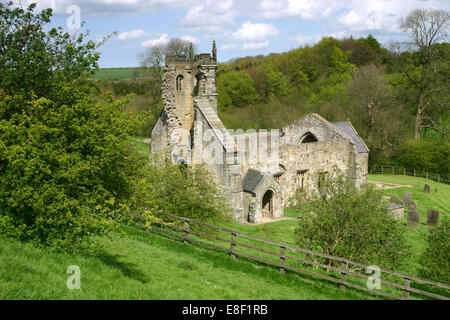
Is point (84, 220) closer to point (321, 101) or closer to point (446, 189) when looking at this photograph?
point (446, 189)

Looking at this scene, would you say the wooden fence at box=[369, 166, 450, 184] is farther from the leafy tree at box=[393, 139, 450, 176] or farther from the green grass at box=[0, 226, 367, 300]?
the green grass at box=[0, 226, 367, 300]

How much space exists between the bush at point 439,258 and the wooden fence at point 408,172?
1140 inches

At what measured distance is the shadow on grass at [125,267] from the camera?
31.3ft

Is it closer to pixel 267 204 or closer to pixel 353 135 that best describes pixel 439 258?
pixel 267 204

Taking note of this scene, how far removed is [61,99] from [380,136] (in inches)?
1639

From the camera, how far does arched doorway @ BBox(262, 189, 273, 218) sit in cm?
2400

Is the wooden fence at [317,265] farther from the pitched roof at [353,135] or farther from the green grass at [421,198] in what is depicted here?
the pitched roof at [353,135]

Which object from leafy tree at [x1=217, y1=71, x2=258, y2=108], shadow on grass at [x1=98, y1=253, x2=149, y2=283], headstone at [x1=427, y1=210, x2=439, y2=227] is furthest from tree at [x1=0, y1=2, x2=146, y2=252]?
leafy tree at [x1=217, y1=71, x2=258, y2=108]

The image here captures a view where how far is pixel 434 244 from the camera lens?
13.1 m

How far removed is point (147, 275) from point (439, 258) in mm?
9163

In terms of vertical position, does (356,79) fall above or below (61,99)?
above

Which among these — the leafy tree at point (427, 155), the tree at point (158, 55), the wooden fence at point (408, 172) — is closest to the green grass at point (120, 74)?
the tree at point (158, 55)

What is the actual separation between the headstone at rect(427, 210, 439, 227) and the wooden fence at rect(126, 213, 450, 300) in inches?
469
